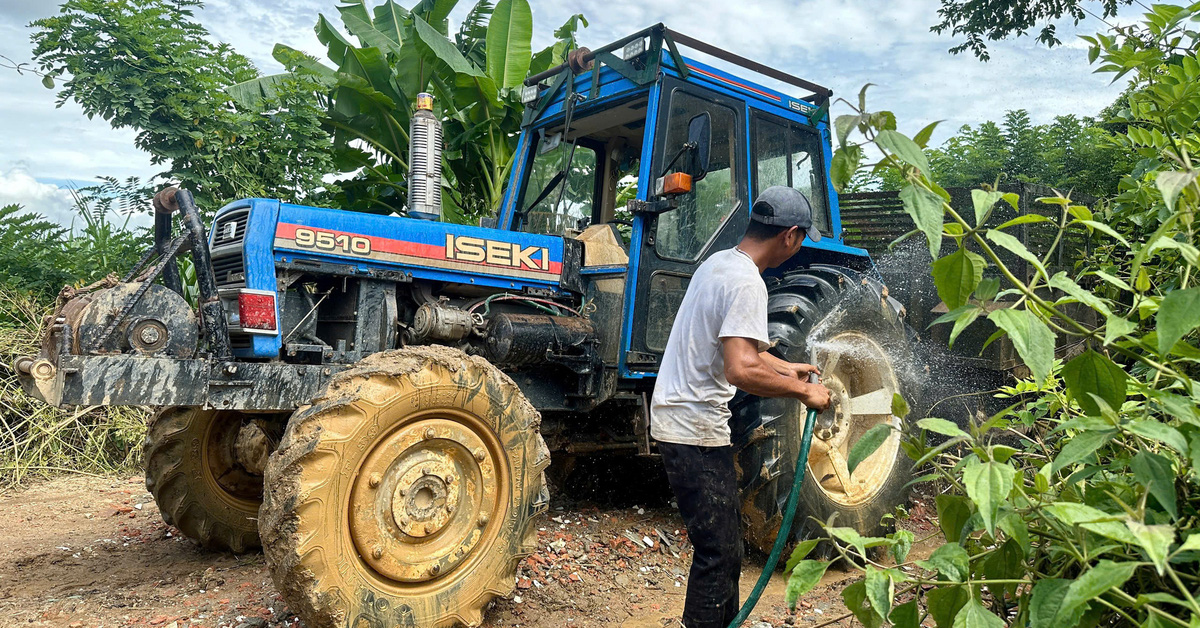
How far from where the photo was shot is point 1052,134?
12.6 metres

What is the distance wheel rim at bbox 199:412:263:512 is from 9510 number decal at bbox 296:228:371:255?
46.2 inches

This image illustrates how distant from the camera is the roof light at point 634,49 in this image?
467 centimetres

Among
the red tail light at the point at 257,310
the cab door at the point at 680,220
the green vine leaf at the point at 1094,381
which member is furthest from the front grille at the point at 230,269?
the green vine leaf at the point at 1094,381

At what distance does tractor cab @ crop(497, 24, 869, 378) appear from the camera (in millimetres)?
4652

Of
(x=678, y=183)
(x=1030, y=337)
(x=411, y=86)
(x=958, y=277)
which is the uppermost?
(x=411, y=86)

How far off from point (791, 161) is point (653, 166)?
4.03 feet

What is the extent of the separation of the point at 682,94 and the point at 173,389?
302 centimetres

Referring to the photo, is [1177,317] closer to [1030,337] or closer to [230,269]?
[1030,337]

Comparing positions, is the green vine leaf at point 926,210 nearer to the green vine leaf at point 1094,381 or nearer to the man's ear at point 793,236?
the green vine leaf at point 1094,381

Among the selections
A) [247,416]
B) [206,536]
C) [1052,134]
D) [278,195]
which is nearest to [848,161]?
[247,416]

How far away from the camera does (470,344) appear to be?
15.1 ft

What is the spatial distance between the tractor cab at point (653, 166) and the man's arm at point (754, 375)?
1540 millimetres

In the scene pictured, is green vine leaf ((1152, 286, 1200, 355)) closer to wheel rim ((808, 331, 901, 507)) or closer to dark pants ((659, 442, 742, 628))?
dark pants ((659, 442, 742, 628))

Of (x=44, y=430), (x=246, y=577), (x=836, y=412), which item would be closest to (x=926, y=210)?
(x=836, y=412)
